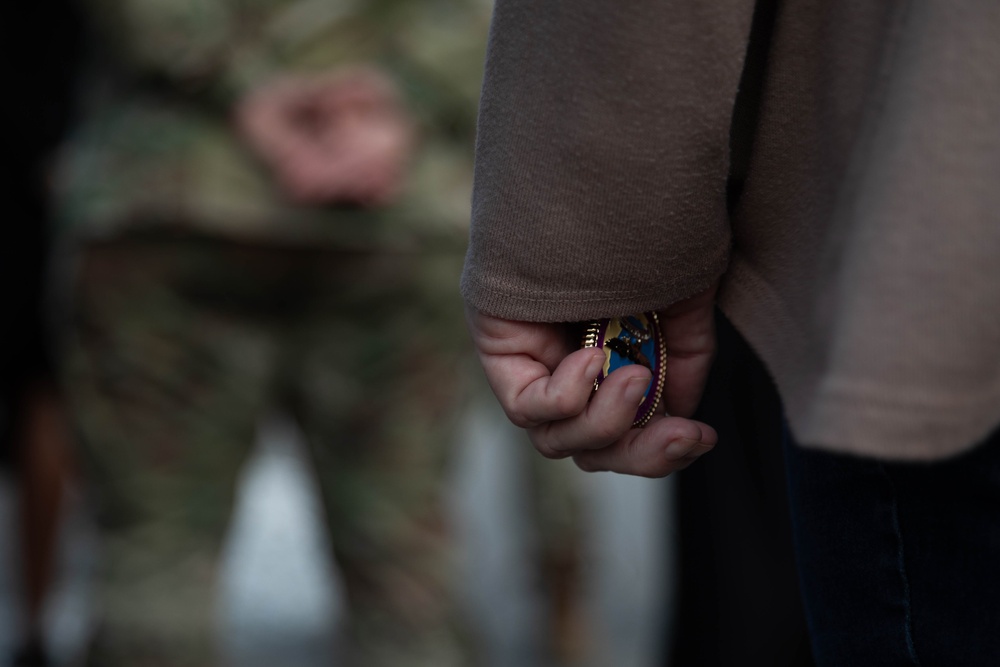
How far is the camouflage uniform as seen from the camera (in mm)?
1972

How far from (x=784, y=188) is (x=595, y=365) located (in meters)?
0.19

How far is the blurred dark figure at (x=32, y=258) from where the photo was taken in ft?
9.64

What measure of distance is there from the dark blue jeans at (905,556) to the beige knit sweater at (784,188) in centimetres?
8

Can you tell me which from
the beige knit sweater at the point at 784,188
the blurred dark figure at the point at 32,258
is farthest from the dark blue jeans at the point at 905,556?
the blurred dark figure at the point at 32,258

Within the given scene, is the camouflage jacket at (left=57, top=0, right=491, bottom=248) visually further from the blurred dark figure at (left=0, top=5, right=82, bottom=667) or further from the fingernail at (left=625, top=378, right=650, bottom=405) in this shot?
the fingernail at (left=625, top=378, right=650, bottom=405)

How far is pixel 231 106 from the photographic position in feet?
6.54

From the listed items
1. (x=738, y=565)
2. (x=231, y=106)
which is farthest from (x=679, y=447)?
(x=231, y=106)

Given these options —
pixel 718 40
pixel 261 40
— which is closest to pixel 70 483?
pixel 261 40

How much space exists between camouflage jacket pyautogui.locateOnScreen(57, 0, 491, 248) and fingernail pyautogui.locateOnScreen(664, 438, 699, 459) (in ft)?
3.82

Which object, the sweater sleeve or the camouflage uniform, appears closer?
the sweater sleeve

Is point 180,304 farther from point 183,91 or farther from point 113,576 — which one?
point 113,576

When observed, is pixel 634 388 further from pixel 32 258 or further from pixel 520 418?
pixel 32 258

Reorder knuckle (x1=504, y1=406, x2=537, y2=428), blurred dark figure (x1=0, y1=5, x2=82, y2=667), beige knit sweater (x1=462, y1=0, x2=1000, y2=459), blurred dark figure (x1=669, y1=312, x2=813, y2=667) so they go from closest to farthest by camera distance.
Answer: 1. beige knit sweater (x1=462, y1=0, x2=1000, y2=459)
2. knuckle (x1=504, y1=406, x2=537, y2=428)
3. blurred dark figure (x1=669, y1=312, x2=813, y2=667)
4. blurred dark figure (x1=0, y1=5, x2=82, y2=667)

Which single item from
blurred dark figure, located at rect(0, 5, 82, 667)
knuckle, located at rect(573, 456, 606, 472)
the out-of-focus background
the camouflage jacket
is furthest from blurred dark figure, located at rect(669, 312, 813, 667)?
blurred dark figure, located at rect(0, 5, 82, 667)
